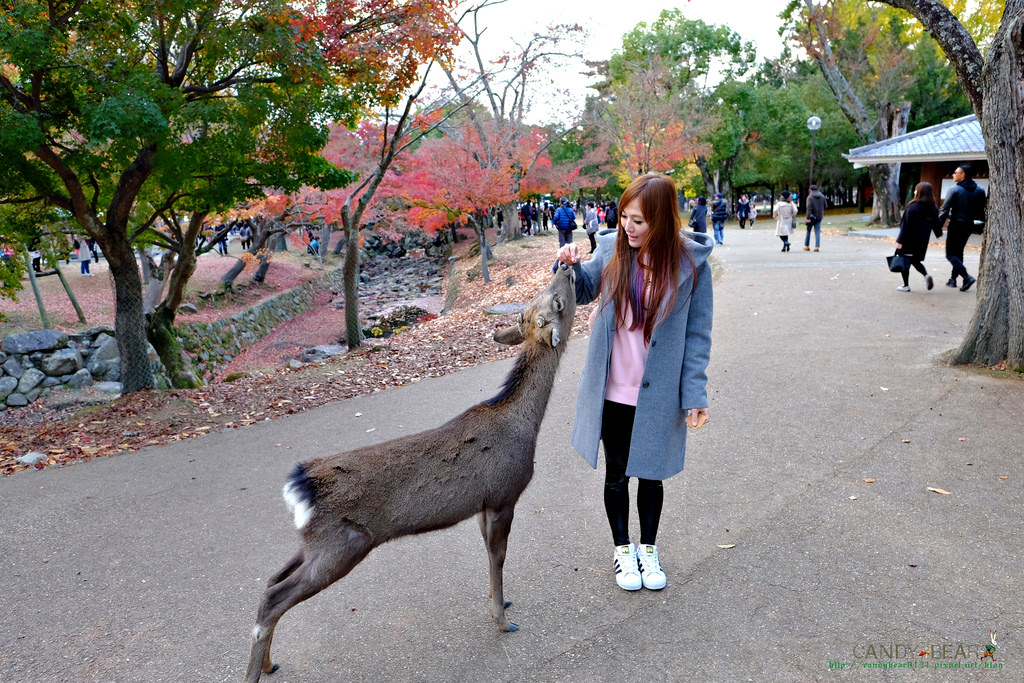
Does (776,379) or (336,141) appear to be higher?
(336,141)

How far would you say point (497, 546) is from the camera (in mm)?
2918

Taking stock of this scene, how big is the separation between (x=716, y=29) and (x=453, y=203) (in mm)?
22713

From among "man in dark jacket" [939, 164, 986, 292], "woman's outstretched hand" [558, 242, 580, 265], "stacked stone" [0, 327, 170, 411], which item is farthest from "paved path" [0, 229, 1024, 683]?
"stacked stone" [0, 327, 170, 411]

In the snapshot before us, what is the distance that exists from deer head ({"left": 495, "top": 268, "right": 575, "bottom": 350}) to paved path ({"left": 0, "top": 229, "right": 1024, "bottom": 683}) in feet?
4.47

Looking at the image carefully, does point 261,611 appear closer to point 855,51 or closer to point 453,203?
point 453,203

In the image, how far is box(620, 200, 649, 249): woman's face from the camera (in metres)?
2.81

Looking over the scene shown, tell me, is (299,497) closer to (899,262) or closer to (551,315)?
(551,315)

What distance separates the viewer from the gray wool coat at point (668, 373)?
294 centimetres

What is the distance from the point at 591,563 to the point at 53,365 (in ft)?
47.7

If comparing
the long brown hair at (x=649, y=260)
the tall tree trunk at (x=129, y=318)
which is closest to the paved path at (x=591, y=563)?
the long brown hair at (x=649, y=260)

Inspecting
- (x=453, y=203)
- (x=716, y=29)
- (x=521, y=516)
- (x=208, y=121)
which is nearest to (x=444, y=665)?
(x=521, y=516)

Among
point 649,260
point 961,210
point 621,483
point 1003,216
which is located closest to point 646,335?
point 649,260

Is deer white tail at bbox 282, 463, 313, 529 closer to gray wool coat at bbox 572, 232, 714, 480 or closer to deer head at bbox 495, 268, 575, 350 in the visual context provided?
deer head at bbox 495, 268, 575, 350

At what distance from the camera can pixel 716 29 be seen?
1342 inches
